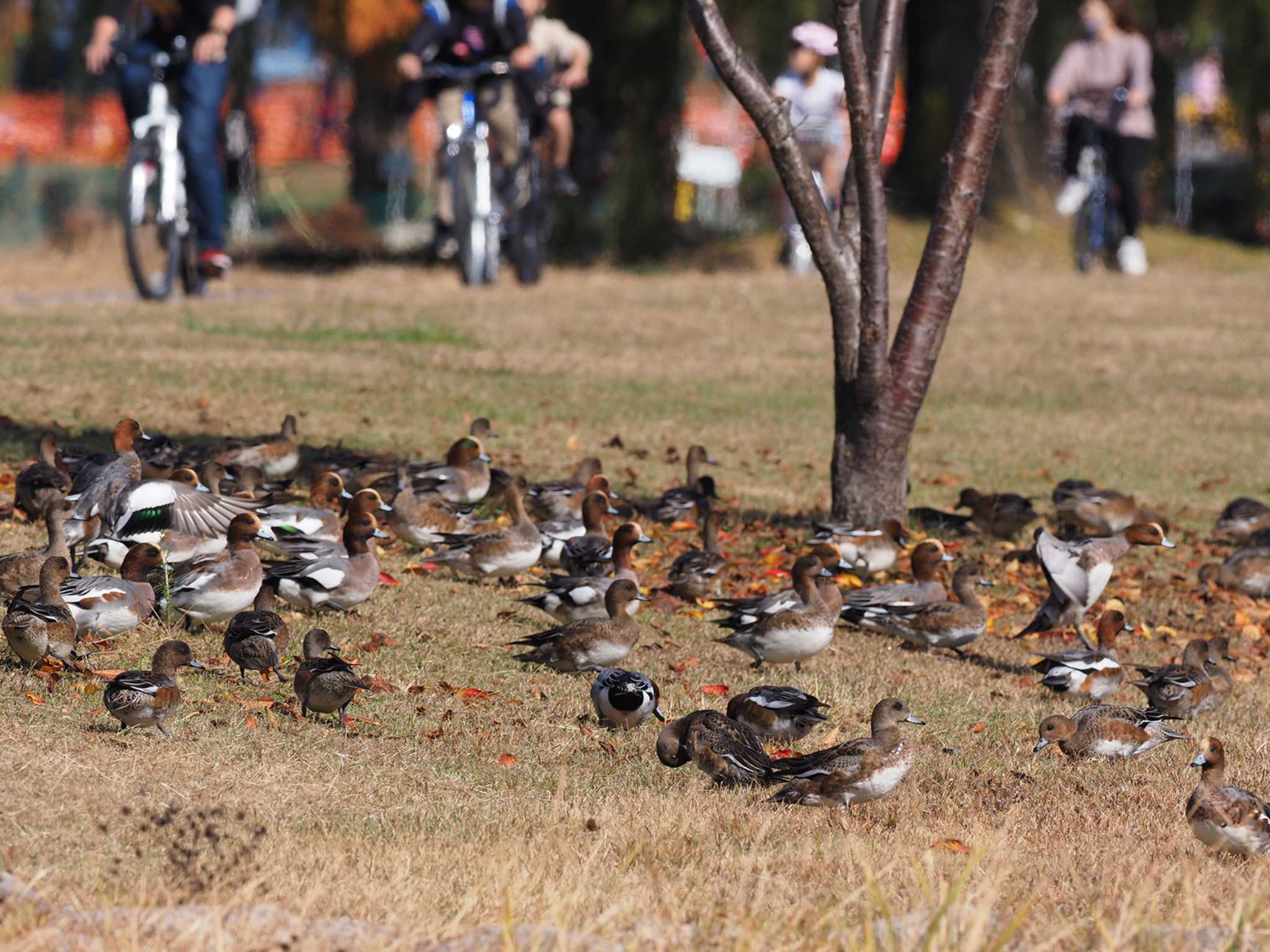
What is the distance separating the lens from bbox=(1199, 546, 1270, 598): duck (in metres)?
11.1

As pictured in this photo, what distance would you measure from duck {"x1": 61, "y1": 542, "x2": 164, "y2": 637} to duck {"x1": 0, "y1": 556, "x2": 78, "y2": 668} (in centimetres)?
13

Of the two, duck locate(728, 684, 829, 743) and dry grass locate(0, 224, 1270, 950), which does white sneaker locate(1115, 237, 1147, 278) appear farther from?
duck locate(728, 684, 829, 743)

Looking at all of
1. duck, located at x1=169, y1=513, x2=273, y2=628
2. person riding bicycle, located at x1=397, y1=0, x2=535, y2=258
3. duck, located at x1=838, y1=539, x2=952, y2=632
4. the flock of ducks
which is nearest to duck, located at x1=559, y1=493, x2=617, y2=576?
the flock of ducks

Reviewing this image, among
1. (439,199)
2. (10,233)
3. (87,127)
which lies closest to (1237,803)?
(439,199)

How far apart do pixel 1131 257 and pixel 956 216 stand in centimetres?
1430

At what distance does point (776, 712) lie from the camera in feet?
24.3

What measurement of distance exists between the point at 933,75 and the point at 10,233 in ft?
46.9

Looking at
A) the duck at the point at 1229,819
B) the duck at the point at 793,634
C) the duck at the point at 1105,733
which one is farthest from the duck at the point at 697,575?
the duck at the point at 1229,819

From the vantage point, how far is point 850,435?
35.8ft

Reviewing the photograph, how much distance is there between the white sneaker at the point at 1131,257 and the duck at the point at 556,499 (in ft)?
46.6

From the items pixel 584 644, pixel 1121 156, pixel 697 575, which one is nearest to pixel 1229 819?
pixel 584 644

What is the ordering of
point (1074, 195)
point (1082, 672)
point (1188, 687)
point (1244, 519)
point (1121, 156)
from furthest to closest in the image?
point (1074, 195) → point (1121, 156) → point (1244, 519) → point (1082, 672) → point (1188, 687)

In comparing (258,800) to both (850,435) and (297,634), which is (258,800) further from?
(850,435)

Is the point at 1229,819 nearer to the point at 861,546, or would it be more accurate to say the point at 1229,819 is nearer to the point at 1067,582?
the point at 1067,582
